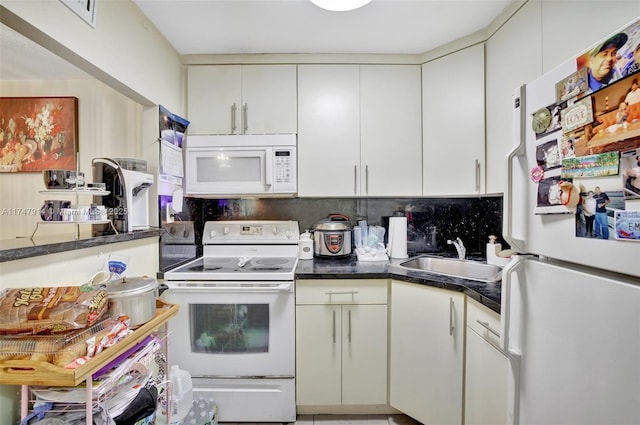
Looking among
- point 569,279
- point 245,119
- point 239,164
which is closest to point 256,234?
point 239,164

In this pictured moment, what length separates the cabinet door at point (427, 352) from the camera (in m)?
1.36

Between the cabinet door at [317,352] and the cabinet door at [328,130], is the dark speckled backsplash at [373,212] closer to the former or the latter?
the cabinet door at [328,130]

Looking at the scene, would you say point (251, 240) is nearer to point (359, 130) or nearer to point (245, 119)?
point (245, 119)

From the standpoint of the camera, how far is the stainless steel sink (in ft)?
5.61

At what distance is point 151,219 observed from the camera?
158 cm

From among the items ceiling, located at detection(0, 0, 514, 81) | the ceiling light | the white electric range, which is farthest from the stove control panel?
the ceiling light

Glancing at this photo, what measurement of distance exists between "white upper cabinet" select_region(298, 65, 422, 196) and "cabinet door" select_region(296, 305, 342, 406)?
31.2 inches

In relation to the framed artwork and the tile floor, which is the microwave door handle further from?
the tile floor

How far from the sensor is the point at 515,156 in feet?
2.70

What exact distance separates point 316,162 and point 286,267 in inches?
29.1

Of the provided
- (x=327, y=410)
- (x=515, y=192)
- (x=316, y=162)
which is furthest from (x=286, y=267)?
(x=515, y=192)

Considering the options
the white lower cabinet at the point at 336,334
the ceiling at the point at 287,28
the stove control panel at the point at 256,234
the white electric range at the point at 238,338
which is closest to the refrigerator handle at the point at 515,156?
the white lower cabinet at the point at 336,334

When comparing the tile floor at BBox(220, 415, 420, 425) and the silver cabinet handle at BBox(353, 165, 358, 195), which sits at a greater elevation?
the silver cabinet handle at BBox(353, 165, 358, 195)

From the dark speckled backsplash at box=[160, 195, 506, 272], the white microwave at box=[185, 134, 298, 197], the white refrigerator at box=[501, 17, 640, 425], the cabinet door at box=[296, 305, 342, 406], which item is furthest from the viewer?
the dark speckled backsplash at box=[160, 195, 506, 272]
